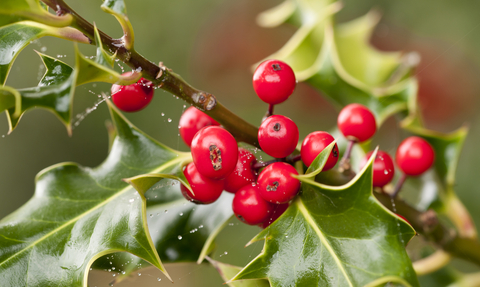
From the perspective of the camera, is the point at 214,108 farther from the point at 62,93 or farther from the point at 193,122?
the point at 62,93

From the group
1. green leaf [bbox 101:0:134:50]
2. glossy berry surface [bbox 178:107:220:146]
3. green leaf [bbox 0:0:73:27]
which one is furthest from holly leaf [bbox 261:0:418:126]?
green leaf [bbox 0:0:73:27]

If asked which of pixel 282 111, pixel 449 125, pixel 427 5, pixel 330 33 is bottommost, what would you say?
pixel 282 111

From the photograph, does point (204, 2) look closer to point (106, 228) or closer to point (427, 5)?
point (427, 5)

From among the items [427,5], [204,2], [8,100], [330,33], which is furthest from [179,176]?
[204,2]

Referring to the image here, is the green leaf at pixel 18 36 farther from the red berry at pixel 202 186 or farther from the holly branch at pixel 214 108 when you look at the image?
the red berry at pixel 202 186

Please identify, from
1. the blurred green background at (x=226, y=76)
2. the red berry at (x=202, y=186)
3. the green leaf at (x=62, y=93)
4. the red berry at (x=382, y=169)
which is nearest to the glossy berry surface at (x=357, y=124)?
the red berry at (x=382, y=169)

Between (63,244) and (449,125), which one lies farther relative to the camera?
(449,125)

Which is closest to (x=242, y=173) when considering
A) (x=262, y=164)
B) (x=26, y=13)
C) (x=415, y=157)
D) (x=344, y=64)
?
(x=262, y=164)
